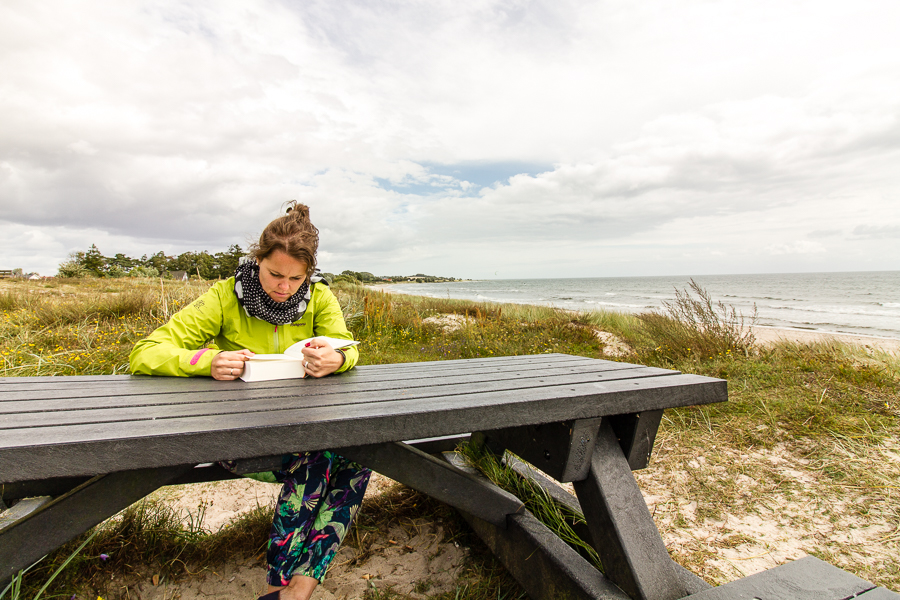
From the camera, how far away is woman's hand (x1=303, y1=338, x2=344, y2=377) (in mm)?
1686

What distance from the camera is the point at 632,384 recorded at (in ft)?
4.94

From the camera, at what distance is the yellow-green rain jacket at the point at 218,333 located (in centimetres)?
168

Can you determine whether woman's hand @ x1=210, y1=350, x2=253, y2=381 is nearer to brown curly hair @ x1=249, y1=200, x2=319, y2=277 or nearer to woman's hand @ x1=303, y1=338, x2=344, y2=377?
woman's hand @ x1=303, y1=338, x2=344, y2=377

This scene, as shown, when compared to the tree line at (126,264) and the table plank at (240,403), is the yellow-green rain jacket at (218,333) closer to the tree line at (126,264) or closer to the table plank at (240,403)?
the table plank at (240,403)

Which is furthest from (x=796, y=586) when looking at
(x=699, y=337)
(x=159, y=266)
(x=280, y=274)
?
(x=159, y=266)

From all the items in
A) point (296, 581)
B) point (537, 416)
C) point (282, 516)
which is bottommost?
point (296, 581)

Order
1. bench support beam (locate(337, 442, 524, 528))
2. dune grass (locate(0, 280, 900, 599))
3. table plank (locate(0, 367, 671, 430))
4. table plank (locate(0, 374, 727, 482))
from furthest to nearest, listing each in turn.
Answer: dune grass (locate(0, 280, 900, 599)), bench support beam (locate(337, 442, 524, 528)), table plank (locate(0, 367, 671, 430)), table plank (locate(0, 374, 727, 482))

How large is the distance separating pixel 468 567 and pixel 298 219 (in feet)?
5.38

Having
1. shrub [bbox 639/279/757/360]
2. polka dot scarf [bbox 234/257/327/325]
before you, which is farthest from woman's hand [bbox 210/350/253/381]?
shrub [bbox 639/279/757/360]

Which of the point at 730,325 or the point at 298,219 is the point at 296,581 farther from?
the point at 730,325

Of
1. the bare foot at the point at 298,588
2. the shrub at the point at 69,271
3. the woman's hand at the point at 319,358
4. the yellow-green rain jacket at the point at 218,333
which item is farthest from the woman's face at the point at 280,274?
the shrub at the point at 69,271

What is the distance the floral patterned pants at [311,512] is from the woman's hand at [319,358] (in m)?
0.30

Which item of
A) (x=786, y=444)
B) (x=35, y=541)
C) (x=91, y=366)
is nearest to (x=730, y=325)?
(x=786, y=444)

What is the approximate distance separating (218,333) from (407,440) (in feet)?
4.22
